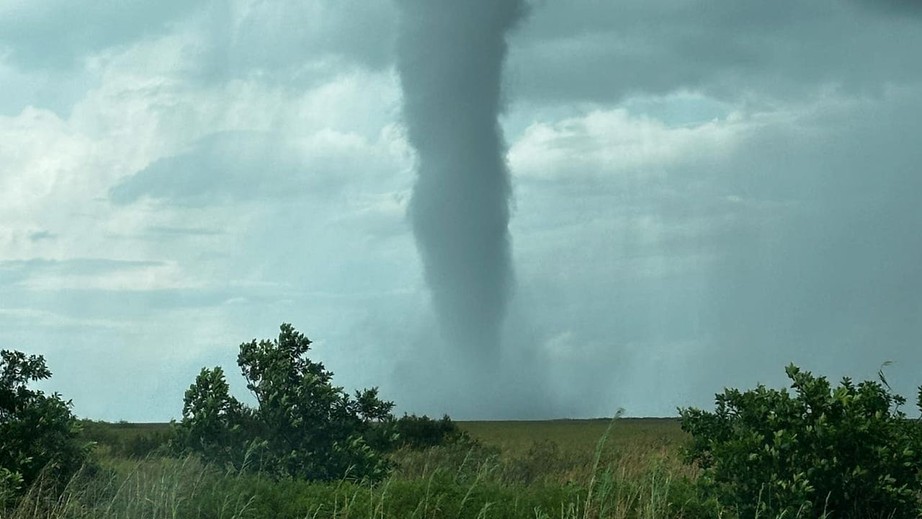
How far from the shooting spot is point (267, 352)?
779 inches

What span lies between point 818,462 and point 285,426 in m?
9.67

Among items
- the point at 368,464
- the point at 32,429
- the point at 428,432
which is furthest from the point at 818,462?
the point at 428,432

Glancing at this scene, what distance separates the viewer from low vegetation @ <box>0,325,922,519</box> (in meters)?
13.6

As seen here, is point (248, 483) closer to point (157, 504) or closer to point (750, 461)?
point (157, 504)

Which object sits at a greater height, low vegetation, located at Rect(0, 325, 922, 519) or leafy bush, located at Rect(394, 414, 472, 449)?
leafy bush, located at Rect(394, 414, 472, 449)

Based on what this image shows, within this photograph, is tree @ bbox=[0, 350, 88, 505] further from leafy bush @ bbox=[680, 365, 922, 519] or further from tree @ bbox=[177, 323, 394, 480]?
leafy bush @ bbox=[680, 365, 922, 519]

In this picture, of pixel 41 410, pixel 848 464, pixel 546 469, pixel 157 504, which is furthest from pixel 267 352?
pixel 546 469

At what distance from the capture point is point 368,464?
18.8 metres

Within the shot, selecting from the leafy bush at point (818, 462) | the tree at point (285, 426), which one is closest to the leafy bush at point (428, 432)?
the tree at point (285, 426)

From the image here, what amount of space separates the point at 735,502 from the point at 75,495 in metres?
10.3

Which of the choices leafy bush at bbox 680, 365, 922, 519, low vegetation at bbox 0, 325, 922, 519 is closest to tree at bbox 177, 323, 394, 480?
low vegetation at bbox 0, 325, 922, 519

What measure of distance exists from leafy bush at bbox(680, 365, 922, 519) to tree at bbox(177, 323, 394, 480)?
288 inches

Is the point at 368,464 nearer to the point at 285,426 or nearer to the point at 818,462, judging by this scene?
the point at 285,426

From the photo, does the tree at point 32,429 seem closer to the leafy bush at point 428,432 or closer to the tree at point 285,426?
the tree at point 285,426
